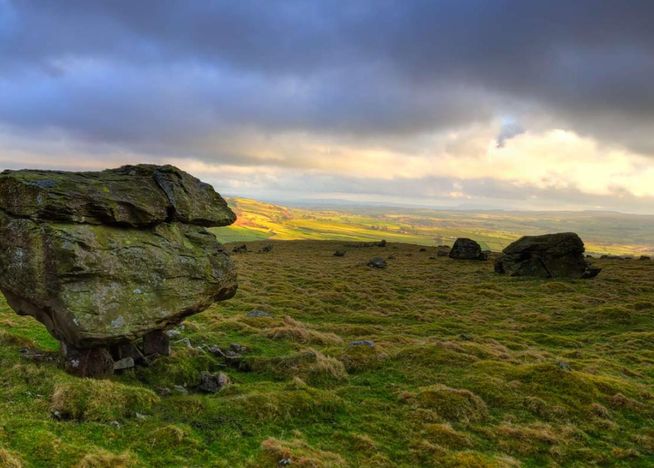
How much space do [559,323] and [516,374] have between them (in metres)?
18.6

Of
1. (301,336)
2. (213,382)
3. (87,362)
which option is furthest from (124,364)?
(301,336)

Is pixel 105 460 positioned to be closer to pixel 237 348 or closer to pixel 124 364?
pixel 124 364

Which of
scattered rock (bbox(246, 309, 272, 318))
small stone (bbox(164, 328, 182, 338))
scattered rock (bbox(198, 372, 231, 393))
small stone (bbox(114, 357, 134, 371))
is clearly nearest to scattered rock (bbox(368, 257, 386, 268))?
scattered rock (bbox(246, 309, 272, 318))

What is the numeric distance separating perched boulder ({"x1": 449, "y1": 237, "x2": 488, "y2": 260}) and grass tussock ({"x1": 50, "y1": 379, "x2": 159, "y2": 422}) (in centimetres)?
7007

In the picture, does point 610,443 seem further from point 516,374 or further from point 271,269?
point 271,269

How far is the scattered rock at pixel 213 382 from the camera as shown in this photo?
1756cm

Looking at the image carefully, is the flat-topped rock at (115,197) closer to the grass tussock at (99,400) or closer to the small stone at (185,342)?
the small stone at (185,342)

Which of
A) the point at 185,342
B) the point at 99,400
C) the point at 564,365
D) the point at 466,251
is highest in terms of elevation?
the point at 466,251

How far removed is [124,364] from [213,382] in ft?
12.1

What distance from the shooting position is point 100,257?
16422mm

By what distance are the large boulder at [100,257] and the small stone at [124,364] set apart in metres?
0.84

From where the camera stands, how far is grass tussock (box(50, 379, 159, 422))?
44.1ft

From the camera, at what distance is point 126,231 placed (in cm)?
1823

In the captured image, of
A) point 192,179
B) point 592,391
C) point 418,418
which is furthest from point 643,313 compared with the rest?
point 192,179
